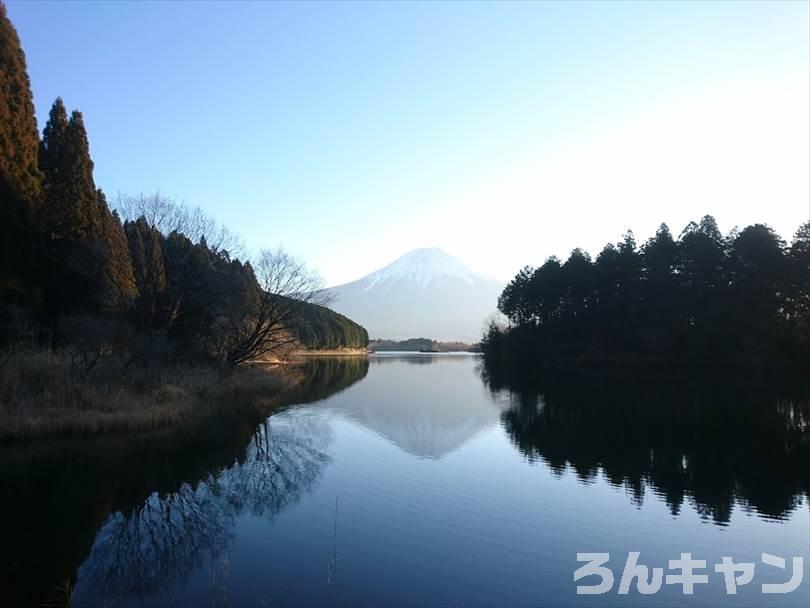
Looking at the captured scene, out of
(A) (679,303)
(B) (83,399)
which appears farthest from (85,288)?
(A) (679,303)

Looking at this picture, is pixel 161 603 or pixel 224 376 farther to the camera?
pixel 224 376

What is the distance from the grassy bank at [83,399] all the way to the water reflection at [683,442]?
11.2 m

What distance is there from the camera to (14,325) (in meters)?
17.5

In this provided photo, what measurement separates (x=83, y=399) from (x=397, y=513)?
11.0 meters

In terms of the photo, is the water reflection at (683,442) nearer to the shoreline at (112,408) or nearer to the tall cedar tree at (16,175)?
the shoreline at (112,408)

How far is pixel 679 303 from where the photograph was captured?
4344 cm

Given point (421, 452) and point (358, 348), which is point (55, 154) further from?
→ point (358, 348)

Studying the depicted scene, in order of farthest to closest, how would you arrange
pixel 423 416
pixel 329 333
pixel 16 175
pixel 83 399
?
1. pixel 329 333
2. pixel 423 416
3. pixel 16 175
4. pixel 83 399

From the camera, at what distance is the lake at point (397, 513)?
21.3 ft

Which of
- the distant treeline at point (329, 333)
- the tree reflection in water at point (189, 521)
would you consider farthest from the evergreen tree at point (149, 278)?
the distant treeline at point (329, 333)

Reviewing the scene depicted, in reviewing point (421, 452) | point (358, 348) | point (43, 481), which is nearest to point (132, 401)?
point (43, 481)

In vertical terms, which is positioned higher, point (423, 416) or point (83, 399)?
point (83, 399)

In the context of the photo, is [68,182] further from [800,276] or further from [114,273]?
[800,276]

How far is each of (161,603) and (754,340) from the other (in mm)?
40452
